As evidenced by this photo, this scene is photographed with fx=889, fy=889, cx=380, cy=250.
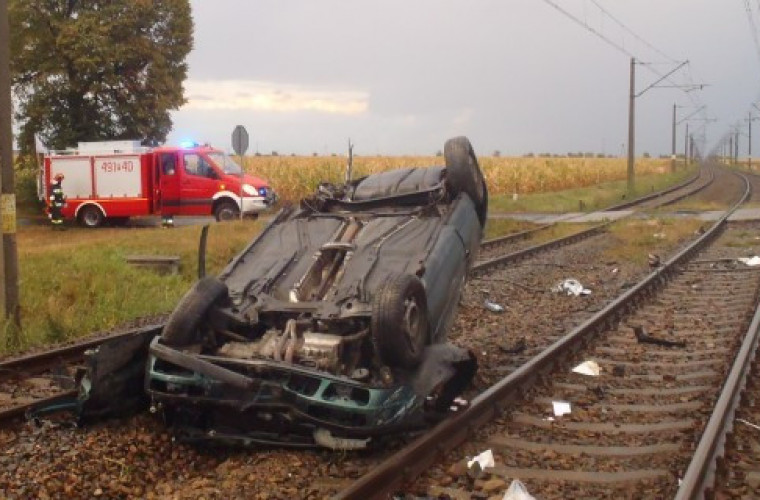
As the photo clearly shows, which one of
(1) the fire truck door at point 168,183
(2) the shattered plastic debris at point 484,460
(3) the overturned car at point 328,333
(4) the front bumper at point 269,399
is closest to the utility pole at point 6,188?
(3) the overturned car at point 328,333

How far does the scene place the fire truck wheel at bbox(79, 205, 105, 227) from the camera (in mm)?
28500

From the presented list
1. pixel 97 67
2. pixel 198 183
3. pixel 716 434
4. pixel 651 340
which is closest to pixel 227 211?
pixel 198 183

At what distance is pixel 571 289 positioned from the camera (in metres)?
13.4

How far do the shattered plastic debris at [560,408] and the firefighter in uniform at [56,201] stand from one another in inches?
897

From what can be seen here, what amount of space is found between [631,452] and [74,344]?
6323mm

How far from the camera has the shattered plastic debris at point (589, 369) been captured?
26.8 feet

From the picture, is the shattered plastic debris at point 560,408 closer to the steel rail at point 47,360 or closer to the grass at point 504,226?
the steel rail at point 47,360

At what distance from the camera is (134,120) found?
106 ft

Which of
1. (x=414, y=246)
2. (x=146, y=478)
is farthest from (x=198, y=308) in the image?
A: (x=414, y=246)

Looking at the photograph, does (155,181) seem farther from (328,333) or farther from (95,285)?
(328,333)

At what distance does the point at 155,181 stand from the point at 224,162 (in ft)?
7.27

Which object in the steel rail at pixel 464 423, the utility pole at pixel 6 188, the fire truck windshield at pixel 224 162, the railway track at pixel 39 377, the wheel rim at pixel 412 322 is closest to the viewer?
the steel rail at pixel 464 423

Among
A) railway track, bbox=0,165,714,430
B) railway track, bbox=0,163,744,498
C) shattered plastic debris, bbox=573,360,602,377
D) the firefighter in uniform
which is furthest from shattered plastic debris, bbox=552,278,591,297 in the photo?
the firefighter in uniform

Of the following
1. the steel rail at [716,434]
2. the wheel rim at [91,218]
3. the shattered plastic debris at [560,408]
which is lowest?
the shattered plastic debris at [560,408]
